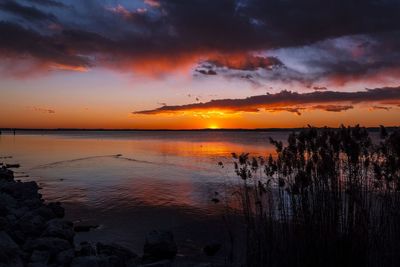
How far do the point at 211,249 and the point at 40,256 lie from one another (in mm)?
5584

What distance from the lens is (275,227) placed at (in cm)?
920

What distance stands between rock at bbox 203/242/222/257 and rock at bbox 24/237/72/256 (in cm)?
461

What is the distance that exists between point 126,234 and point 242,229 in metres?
4.89

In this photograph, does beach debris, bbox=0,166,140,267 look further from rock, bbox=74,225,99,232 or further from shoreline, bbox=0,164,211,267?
rock, bbox=74,225,99,232

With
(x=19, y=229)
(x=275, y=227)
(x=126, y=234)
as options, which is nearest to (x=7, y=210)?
(x=19, y=229)

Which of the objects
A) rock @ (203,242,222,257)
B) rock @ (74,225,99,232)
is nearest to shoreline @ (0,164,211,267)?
rock @ (203,242,222,257)

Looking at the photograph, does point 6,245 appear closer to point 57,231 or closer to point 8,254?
point 8,254

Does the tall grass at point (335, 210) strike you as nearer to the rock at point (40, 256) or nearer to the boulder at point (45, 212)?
the rock at point (40, 256)

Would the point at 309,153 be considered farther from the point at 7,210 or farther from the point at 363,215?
the point at 7,210

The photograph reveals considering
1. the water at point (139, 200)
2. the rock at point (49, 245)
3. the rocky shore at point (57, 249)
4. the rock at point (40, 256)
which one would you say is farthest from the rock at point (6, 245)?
the water at point (139, 200)

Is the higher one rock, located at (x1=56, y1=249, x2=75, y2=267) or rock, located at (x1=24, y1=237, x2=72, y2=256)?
rock, located at (x1=24, y1=237, x2=72, y2=256)

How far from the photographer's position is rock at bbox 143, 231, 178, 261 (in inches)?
493

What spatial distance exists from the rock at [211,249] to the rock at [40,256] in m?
5.22

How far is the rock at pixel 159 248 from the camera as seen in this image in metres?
12.5
